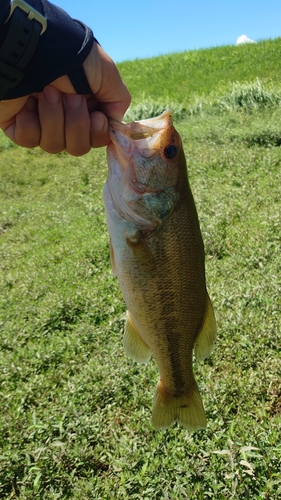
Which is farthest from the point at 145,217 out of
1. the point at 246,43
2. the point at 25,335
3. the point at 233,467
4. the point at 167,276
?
the point at 246,43

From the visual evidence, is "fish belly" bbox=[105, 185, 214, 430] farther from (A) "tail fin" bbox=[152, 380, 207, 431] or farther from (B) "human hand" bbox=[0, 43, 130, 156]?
(B) "human hand" bbox=[0, 43, 130, 156]

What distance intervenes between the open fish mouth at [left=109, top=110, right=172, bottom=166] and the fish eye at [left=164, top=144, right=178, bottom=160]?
0.11 feet

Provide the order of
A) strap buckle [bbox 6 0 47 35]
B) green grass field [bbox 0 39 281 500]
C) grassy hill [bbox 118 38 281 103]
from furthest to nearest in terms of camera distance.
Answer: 1. grassy hill [bbox 118 38 281 103]
2. green grass field [bbox 0 39 281 500]
3. strap buckle [bbox 6 0 47 35]

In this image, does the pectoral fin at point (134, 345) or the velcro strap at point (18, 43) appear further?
the pectoral fin at point (134, 345)

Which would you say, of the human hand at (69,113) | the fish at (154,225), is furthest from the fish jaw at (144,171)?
the human hand at (69,113)

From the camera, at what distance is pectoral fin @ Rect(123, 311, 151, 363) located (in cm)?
196

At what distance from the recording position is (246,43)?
64.1ft

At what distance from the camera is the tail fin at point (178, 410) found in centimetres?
202

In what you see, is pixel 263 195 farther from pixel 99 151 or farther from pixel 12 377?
pixel 99 151

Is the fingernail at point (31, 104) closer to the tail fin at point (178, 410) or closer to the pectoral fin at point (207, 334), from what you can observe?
the pectoral fin at point (207, 334)

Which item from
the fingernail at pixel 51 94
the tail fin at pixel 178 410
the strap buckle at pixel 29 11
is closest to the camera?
the strap buckle at pixel 29 11

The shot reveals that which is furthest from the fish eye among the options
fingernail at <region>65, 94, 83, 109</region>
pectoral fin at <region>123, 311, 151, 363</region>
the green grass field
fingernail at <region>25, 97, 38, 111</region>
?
the green grass field

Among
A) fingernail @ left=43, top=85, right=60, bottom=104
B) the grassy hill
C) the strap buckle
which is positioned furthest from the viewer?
the grassy hill

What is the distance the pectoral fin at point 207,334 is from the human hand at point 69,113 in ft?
2.67
